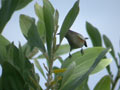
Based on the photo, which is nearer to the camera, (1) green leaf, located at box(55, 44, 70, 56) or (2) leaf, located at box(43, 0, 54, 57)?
(2) leaf, located at box(43, 0, 54, 57)

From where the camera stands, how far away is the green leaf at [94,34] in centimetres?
81

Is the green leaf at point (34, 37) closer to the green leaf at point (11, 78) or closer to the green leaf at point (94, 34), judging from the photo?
the green leaf at point (11, 78)

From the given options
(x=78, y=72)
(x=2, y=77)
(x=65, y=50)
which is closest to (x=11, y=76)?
(x=2, y=77)

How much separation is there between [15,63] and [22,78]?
0.09 feet

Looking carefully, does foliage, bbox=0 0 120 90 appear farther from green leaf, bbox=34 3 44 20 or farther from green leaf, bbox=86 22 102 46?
green leaf, bbox=86 22 102 46

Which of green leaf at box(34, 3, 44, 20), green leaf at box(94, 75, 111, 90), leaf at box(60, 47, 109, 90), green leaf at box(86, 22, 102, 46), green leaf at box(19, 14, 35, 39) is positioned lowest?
green leaf at box(94, 75, 111, 90)

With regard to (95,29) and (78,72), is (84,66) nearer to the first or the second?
(78,72)

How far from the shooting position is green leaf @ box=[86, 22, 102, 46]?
2.65 feet

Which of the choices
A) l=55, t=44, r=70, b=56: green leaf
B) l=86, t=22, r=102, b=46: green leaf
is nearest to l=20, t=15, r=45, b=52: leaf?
l=55, t=44, r=70, b=56: green leaf

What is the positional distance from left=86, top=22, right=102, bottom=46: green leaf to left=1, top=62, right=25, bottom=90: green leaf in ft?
→ 1.34

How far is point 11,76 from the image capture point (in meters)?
0.43

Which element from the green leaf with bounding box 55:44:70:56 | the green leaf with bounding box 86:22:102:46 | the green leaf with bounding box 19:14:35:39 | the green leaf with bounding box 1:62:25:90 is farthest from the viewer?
the green leaf with bounding box 86:22:102:46

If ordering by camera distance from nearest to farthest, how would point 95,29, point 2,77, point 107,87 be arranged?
point 2,77 → point 107,87 → point 95,29

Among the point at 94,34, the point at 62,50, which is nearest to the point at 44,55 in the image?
the point at 62,50
